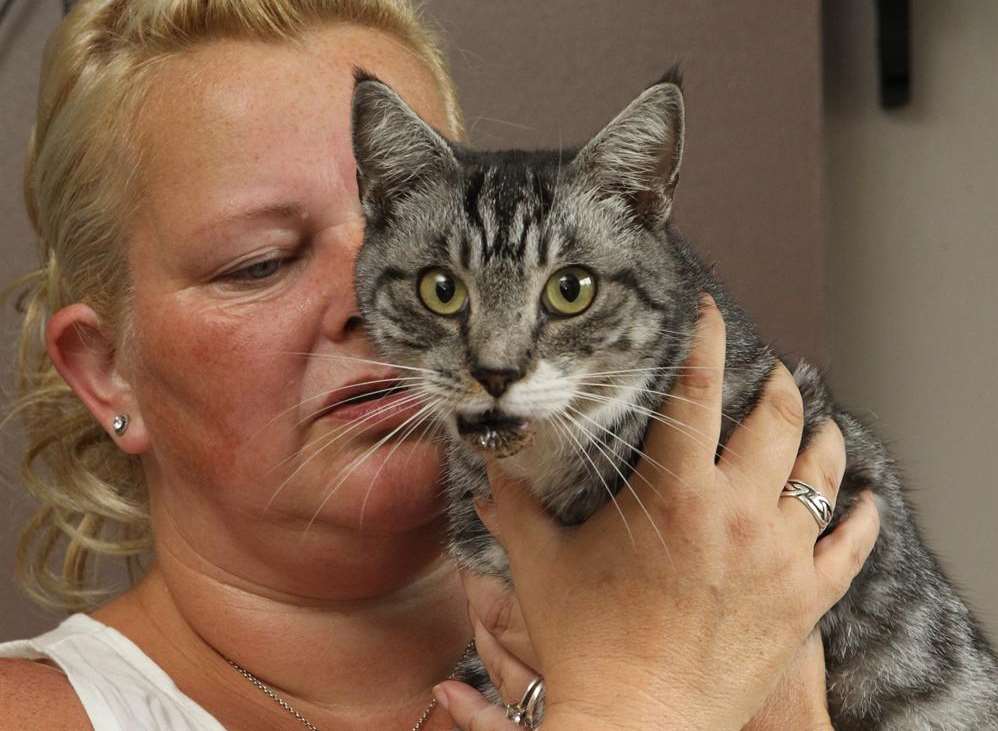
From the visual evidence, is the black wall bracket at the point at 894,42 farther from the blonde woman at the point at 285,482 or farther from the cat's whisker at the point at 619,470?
the cat's whisker at the point at 619,470

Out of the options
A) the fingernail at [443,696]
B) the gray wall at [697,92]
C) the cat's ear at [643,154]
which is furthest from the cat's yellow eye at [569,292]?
the gray wall at [697,92]

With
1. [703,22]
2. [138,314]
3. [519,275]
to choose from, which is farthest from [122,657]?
[703,22]

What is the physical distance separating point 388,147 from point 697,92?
133 centimetres

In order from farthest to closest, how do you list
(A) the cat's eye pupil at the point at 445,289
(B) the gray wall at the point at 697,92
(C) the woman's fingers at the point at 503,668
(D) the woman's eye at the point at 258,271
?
1. (B) the gray wall at the point at 697,92
2. (D) the woman's eye at the point at 258,271
3. (C) the woman's fingers at the point at 503,668
4. (A) the cat's eye pupil at the point at 445,289

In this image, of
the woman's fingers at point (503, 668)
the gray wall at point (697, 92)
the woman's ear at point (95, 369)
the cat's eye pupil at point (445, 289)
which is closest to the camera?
the cat's eye pupil at point (445, 289)

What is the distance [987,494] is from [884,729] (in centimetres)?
147

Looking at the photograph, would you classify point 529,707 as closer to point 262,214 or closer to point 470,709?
point 470,709

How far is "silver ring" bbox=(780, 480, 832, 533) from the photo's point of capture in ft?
3.81

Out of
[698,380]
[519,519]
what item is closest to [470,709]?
[519,519]

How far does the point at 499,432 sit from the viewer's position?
3.47 ft

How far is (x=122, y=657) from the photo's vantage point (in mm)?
1395

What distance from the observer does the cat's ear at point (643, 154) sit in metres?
1.09

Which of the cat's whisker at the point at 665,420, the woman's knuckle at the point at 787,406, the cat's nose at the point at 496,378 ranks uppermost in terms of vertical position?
Result: the cat's nose at the point at 496,378

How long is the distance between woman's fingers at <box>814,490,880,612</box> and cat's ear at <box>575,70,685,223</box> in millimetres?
379
